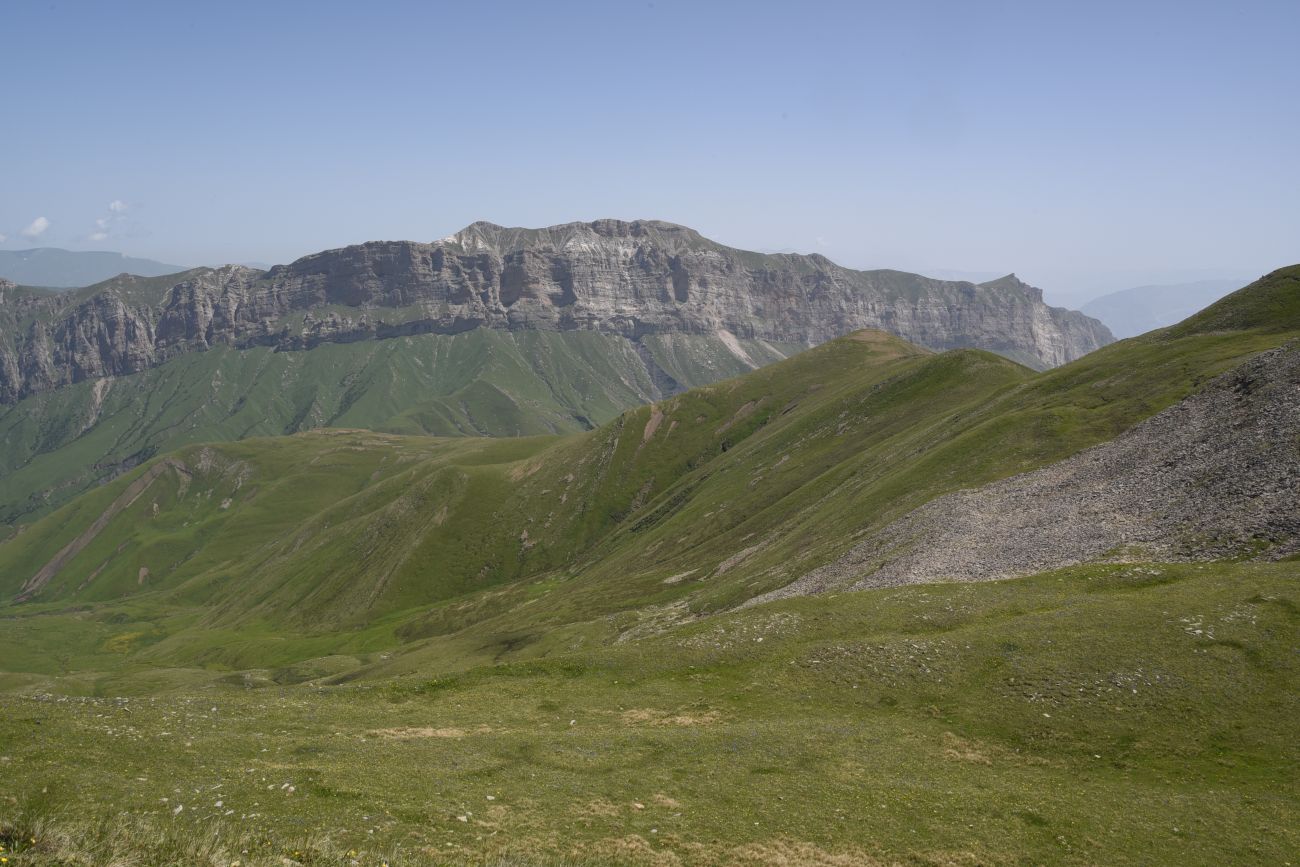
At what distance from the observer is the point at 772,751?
4109 cm

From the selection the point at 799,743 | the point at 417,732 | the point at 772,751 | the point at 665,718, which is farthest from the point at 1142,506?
the point at 417,732

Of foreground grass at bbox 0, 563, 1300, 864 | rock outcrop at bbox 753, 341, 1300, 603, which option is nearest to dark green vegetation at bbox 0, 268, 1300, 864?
foreground grass at bbox 0, 563, 1300, 864

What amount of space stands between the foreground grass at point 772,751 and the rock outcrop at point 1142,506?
7.67 metres

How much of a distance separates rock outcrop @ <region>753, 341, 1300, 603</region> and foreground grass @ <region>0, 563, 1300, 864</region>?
7667 millimetres

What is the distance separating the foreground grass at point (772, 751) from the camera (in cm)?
3023

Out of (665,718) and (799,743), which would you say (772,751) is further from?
(665,718)

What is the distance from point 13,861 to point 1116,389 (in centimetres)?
12375

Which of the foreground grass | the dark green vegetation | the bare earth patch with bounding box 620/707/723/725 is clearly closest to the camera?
the foreground grass

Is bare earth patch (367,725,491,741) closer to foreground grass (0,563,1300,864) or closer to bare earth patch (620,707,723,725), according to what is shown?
foreground grass (0,563,1300,864)

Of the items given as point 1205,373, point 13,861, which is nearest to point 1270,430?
point 1205,373

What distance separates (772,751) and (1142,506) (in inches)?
1985

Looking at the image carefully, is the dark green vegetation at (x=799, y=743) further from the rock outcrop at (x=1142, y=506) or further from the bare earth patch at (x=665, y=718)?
the rock outcrop at (x=1142, y=506)

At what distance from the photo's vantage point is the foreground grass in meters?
30.2

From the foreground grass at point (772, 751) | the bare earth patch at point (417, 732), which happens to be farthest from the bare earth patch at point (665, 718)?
the bare earth patch at point (417, 732)
